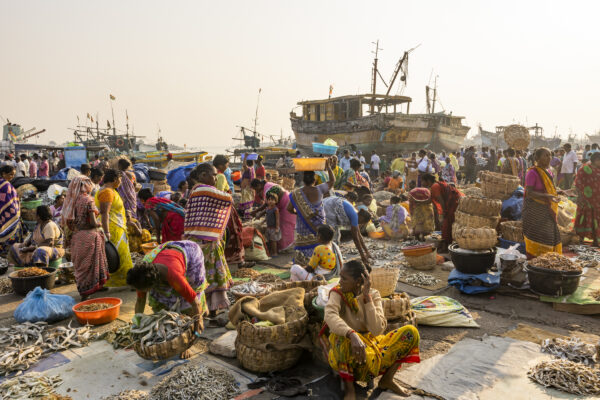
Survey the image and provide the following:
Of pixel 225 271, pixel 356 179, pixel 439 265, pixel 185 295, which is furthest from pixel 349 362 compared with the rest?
pixel 356 179

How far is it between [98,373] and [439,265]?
5476 millimetres

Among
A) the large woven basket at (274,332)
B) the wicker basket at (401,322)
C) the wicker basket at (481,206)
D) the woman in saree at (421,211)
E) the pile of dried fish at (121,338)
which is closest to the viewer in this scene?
the large woven basket at (274,332)

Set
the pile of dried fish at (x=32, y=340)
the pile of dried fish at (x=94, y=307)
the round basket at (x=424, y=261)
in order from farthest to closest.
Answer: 1. the round basket at (x=424, y=261)
2. the pile of dried fish at (x=94, y=307)
3. the pile of dried fish at (x=32, y=340)

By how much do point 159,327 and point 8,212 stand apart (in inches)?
225

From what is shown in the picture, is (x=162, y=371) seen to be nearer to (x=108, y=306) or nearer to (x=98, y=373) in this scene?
(x=98, y=373)

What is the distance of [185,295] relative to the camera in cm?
373

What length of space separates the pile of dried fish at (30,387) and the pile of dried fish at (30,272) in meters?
2.76

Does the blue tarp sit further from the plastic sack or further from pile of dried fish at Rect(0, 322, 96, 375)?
the plastic sack

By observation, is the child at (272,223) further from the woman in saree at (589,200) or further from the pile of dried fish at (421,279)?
the woman in saree at (589,200)

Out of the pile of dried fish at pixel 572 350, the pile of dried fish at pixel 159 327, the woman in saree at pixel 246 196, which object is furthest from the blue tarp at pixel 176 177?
the pile of dried fish at pixel 572 350

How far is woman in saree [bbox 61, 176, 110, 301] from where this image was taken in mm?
5438

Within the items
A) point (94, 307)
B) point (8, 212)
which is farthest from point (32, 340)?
point (8, 212)

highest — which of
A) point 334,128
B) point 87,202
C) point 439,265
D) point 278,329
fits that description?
point 334,128

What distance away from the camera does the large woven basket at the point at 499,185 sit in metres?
8.16
